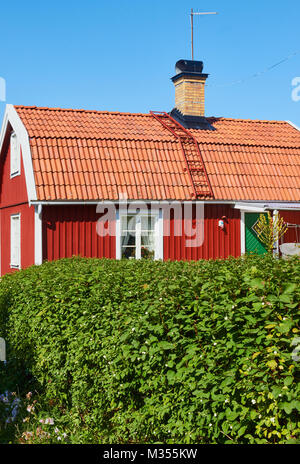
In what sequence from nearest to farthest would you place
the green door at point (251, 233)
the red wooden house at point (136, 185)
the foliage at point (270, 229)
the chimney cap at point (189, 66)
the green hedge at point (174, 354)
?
the green hedge at point (174, 354) → the red wooden house at point (136, 185) → the foliage at point (270, 229) → the green door at point (251, 233) → the chimney cap at point (189, 66)

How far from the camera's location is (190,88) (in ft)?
66.6

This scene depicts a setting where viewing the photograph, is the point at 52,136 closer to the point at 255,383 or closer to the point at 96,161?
the point at 96,161

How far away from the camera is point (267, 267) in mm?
4934

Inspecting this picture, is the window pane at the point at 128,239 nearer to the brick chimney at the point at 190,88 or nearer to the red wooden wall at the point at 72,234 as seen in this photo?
the red wooden wall at the point at 72,234

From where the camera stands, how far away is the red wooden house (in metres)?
15.4

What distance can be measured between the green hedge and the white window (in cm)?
1143

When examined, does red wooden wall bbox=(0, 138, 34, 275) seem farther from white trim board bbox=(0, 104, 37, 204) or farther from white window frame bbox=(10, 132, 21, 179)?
white trim board bbox=(0, 104, 37, 204)

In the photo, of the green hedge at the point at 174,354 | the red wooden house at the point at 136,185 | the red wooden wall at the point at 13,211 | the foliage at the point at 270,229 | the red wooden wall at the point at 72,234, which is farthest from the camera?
the foliage at the point at 270,229

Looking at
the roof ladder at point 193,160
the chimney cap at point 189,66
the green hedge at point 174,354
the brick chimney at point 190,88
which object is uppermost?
the chimney cap at point 189,66

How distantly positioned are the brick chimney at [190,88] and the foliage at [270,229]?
484cm

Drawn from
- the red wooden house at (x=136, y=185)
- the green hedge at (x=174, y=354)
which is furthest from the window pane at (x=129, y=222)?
the green hedge at (x=174, y=354)

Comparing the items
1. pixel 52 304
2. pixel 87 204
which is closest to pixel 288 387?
pixel 52 304

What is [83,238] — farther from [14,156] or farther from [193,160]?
[14,156]

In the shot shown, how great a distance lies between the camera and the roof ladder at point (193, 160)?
54.0 feet
